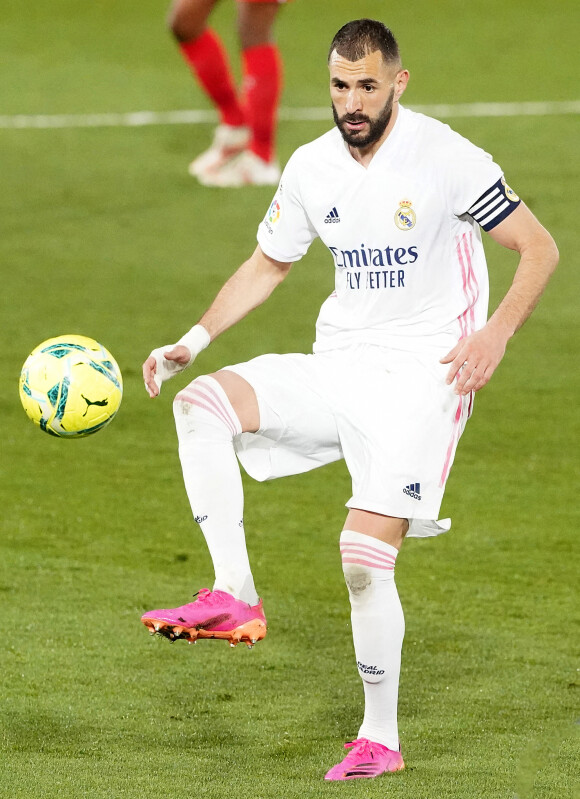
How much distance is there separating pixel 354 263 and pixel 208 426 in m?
0.66

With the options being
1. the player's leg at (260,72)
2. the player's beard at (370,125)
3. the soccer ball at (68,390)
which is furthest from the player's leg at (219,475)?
the player's leg at (260,72)

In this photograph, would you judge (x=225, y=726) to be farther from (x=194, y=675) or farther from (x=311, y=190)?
(x=311, y=190)

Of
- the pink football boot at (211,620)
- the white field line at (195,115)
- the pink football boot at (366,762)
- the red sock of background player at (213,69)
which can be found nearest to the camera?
the pink football boot at (211,620)

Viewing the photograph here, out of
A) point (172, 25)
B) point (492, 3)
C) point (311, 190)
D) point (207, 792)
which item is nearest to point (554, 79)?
point (492, 3)

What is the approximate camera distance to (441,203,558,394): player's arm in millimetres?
4191

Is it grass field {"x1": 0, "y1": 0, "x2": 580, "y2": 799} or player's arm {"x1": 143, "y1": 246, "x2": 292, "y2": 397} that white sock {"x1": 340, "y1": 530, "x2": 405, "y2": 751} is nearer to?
grass field {"x1": 0, "y1": 0, "x2": 580, "y2": 799}

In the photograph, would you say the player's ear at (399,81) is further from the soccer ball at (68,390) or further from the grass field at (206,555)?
the grass field at (206,555)

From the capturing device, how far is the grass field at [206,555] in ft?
14.6

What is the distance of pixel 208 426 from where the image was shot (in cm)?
440

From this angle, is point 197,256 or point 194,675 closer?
point 194,675

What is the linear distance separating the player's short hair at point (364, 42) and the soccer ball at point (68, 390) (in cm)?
114

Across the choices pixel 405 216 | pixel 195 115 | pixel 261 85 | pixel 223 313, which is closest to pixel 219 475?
pixel 223 313

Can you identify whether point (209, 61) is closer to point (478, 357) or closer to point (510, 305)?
point (510, 305)

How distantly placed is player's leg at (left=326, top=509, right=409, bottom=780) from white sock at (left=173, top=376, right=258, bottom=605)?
1.00 ft
